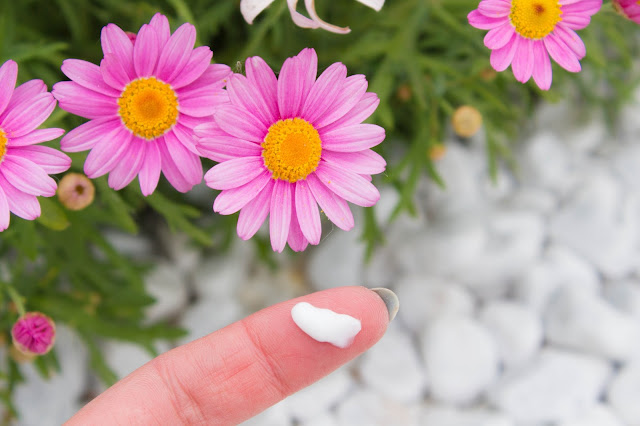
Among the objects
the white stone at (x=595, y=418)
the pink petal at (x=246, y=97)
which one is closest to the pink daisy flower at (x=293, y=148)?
the pink petal at (x=246, y=97)

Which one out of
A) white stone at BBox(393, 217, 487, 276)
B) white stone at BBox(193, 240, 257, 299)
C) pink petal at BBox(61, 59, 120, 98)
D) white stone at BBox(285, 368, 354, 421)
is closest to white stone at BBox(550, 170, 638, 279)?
white stone at BBox(393, 217, 487, 276)

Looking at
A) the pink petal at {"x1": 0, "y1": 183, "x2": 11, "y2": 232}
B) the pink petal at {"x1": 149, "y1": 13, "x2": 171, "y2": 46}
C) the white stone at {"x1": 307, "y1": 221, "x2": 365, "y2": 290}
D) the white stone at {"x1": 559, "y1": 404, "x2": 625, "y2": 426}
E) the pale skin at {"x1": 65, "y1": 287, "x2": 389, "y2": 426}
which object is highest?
the pink petal at {"x1": 149, "y1": 13, "x2": 171, "y2": 46}

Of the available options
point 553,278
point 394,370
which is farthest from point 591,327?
point 394,370

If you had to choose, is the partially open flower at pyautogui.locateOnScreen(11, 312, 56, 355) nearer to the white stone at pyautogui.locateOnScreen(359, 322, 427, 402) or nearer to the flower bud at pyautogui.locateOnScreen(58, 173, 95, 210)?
the flower bud at pyautogui.locateOnScreen(58, 173, 95, 210)

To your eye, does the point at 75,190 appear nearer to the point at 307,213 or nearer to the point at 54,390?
the point at 307,213

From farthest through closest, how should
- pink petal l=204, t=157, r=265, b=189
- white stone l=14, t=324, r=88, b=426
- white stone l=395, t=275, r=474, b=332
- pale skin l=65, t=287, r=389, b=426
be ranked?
1. white stone l=395, t=275, r=474, b=332
2. white stone l=14, t=324, r=88, b=426
3. pale skin l=65, t=287, r=389, b=426
4. pink petal l=204, t=157, r=265, b=189

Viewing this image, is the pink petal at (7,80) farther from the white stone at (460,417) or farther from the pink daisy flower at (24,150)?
the white stone at (460,417)
